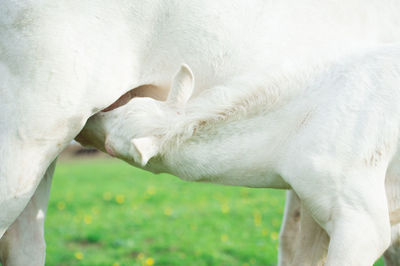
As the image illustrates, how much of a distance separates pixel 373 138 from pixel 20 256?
182cm

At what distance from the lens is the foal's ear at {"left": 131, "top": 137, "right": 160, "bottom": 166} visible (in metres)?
2.34

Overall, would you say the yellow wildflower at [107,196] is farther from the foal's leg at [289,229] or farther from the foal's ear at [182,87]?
the foal's ear at [182,87]

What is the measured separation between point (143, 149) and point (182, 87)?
315 mm

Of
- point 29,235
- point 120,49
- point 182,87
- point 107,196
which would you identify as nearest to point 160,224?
point 107,196

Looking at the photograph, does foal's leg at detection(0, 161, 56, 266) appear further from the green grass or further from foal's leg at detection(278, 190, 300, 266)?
the green grass

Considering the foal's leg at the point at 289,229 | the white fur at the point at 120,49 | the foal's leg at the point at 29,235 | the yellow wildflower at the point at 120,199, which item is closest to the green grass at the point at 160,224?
A: the yellow wildflower at the point at 120,199

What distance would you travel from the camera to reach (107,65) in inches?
103

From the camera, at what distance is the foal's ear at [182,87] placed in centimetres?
244

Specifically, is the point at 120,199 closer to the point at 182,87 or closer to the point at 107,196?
the point at 107,196

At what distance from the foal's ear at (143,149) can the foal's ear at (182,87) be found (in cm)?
20

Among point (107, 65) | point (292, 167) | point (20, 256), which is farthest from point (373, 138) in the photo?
point (20, 256)

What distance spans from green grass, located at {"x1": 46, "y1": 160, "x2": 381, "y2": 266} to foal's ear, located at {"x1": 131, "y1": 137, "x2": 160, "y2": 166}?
2.77m

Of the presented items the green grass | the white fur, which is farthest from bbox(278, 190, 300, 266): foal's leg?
the green grass

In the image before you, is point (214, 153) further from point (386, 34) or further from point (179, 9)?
point (386, 34)
